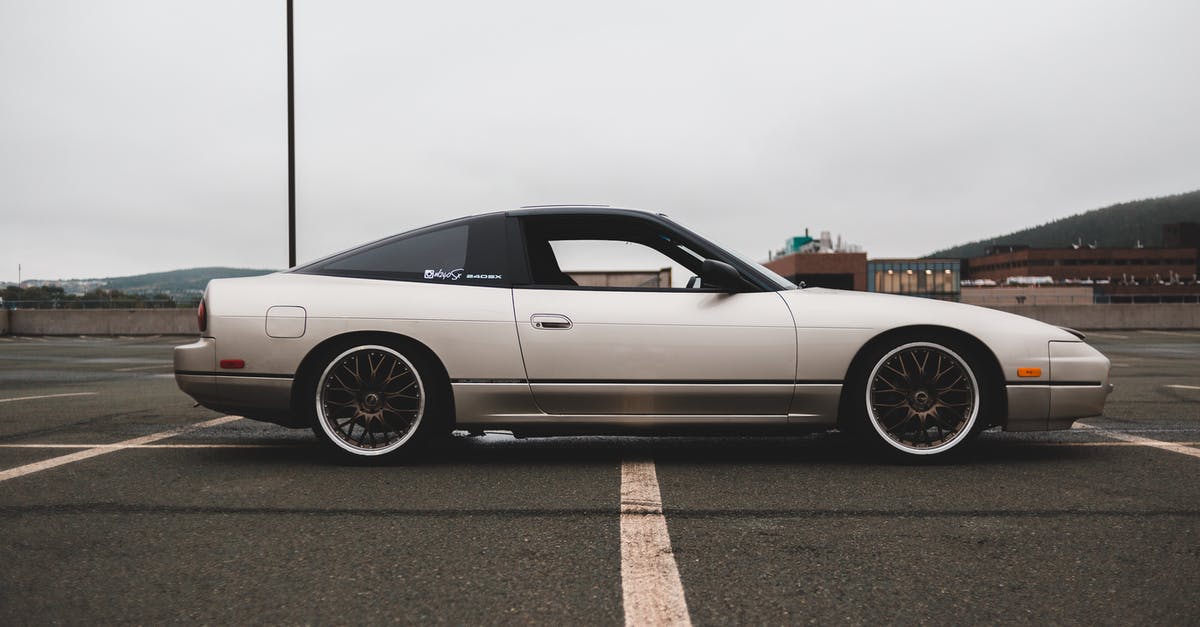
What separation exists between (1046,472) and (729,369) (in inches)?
64.3

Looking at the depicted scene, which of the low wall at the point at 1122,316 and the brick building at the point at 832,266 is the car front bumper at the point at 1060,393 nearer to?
the low wall at the point at 1122,316

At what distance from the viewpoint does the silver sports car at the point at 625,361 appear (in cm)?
393

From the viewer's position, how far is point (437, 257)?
13.8 ft

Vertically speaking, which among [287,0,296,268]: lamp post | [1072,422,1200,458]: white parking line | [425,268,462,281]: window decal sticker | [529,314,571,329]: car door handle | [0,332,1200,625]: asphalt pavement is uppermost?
[287,0,296,268]: lamp post

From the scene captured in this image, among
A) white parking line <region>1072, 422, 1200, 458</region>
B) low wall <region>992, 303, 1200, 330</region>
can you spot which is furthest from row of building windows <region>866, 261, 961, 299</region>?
white parking line <region>1072, 422, 1200, 458</region>

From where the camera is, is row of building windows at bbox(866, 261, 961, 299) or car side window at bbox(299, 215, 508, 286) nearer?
car side window at bbox(299, 215, 508, 286)

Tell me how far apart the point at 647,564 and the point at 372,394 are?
6.85 feet

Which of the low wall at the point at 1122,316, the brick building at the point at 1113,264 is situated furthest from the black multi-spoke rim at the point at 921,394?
the brick building at the point at 1113,264

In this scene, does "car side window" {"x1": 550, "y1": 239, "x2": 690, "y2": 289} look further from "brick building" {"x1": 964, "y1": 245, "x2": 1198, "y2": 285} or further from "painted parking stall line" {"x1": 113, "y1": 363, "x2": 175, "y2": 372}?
"brick building" {"x1": 964, "y1": 245, "x2": 1198, "y2": 285}

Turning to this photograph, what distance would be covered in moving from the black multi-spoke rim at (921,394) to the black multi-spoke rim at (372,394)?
239 cm

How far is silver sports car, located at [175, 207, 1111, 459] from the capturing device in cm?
393

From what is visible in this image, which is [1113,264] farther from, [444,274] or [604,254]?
[444,274]

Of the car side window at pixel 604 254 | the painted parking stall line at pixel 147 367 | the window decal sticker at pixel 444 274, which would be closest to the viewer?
the window decal sticker at pixel 444 274

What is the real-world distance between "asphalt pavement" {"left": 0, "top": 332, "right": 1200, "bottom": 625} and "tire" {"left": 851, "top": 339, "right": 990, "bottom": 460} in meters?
0.16
